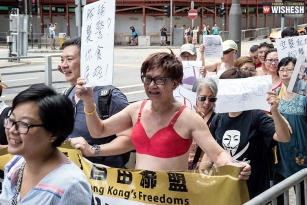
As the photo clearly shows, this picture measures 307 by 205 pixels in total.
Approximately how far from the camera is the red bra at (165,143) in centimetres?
372

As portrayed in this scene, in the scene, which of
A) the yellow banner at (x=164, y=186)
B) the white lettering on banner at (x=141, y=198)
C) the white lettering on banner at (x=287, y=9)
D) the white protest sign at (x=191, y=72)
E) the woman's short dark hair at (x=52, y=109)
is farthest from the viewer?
the white lettering on banner at (x=287, y=9)

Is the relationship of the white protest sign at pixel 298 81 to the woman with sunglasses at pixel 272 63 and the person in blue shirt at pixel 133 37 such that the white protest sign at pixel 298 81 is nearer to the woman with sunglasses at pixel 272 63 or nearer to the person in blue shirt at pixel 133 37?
the woman with sunglasses at pixel 272 63


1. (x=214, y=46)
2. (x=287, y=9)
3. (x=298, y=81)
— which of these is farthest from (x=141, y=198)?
(x=287, y=9)

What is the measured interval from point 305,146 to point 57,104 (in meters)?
3.07

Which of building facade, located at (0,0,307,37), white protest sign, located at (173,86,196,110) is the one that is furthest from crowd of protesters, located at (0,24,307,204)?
building facade, located at (0,0,307,37)

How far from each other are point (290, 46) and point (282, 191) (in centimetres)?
355

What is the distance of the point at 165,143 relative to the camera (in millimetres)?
3721

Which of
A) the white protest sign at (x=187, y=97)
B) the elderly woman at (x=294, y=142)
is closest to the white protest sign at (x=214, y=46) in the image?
the white protest sign at (x=187, y=97)

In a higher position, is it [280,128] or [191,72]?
[191,72]

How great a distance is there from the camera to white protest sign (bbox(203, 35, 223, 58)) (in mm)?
8367

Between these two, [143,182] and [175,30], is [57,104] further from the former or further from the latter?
[175,30]

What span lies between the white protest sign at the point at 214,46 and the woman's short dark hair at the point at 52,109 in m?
5.78

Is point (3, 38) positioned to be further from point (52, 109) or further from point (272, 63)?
point (52, 109)

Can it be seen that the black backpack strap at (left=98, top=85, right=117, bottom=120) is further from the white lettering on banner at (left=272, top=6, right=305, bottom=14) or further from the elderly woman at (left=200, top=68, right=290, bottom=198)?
the white lettering on banner at (left=272, top=6, right=305, bottom=14)
